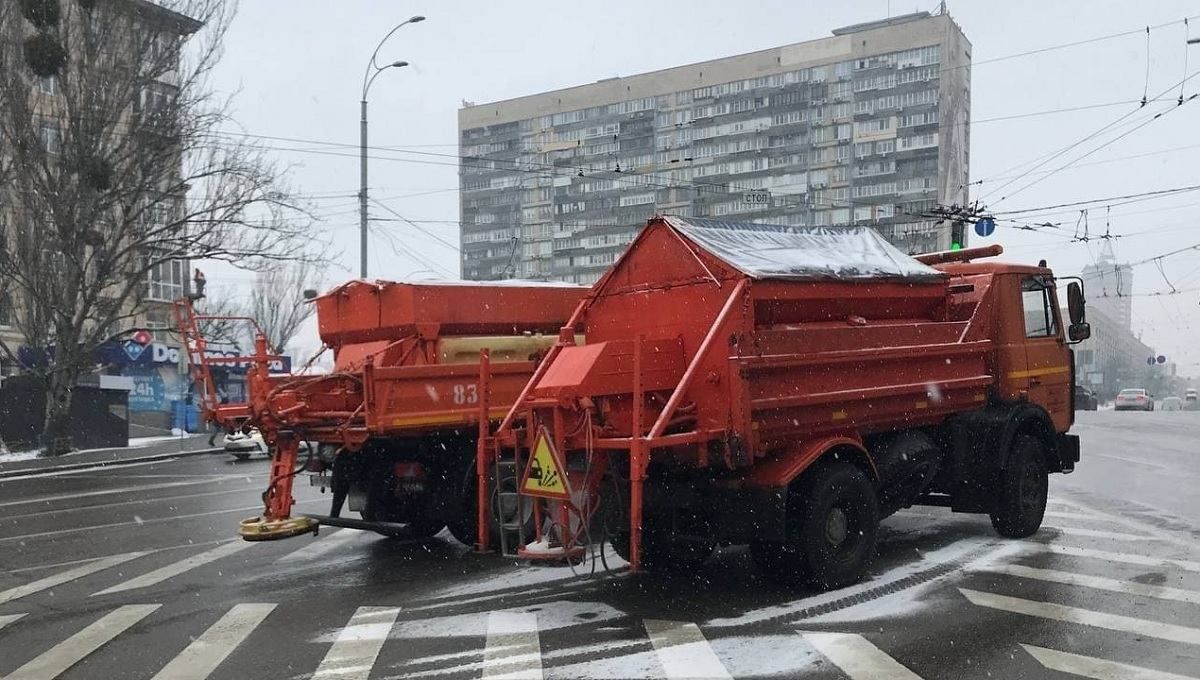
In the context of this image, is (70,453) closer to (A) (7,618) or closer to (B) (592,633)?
(A) (7,618)

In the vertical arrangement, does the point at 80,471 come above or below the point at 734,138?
below

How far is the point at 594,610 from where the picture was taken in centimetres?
700

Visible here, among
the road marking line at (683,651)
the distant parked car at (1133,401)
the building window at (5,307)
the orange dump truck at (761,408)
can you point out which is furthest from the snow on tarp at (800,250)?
the distant parked car at (1133,401)

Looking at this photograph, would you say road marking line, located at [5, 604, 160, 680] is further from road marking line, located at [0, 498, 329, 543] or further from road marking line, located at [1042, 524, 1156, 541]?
road marking line, located at [1042, 524, 1156, 541]

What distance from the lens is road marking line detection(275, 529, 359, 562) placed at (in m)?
9.62

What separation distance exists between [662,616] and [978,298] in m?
4.76

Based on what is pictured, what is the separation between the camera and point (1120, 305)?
211 feet

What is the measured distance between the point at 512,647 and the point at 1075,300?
7347mm

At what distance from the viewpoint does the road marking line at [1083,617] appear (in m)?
6.11

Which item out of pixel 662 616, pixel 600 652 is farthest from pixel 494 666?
pixel 662 616

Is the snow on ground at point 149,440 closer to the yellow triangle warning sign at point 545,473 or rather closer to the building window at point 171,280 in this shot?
the building window at point 171,280

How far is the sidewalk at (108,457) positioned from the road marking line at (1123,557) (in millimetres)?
20532

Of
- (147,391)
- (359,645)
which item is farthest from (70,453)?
(359,645)

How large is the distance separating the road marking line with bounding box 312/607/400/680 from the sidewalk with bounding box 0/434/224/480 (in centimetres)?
1747
